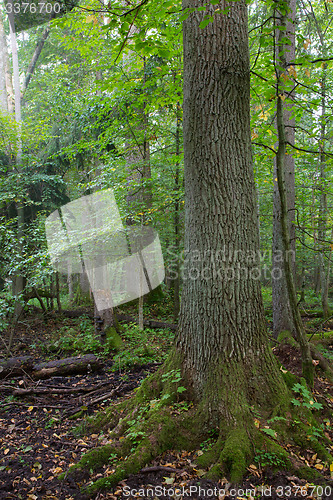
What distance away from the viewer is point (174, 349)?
3.54 m

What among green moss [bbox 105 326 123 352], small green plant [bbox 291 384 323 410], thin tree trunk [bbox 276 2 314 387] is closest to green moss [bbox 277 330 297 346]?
thin tree trunk [bbox 276 2 314 387]

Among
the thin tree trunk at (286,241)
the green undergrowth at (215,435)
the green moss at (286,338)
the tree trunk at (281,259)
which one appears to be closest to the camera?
the green undergrowth at (215,435)

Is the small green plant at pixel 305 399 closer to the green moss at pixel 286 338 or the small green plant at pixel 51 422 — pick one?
the green moss at pixel 286 338

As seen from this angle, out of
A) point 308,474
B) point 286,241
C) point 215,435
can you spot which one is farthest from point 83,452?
point 286,241

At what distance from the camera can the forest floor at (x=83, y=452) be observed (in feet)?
7.93

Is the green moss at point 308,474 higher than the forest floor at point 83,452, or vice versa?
the green moss at point 308,474

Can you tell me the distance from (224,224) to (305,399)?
6.69 feet

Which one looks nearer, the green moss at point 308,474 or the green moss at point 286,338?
the green moss at point 308,474

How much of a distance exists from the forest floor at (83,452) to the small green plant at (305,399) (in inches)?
11.9

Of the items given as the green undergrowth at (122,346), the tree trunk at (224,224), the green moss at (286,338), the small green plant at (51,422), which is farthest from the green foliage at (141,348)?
the tree trunk at (224,224)

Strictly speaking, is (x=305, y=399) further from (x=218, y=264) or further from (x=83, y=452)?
(x=83, y=452)

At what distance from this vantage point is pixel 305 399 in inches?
126

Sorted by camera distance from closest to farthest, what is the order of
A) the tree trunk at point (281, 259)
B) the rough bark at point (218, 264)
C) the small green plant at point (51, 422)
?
the rough bark at point (218, 264)
the small green plant at point (51, 422)
the tree trunk at point (281, 259)

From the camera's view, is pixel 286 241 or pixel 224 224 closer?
pixel 224 224
